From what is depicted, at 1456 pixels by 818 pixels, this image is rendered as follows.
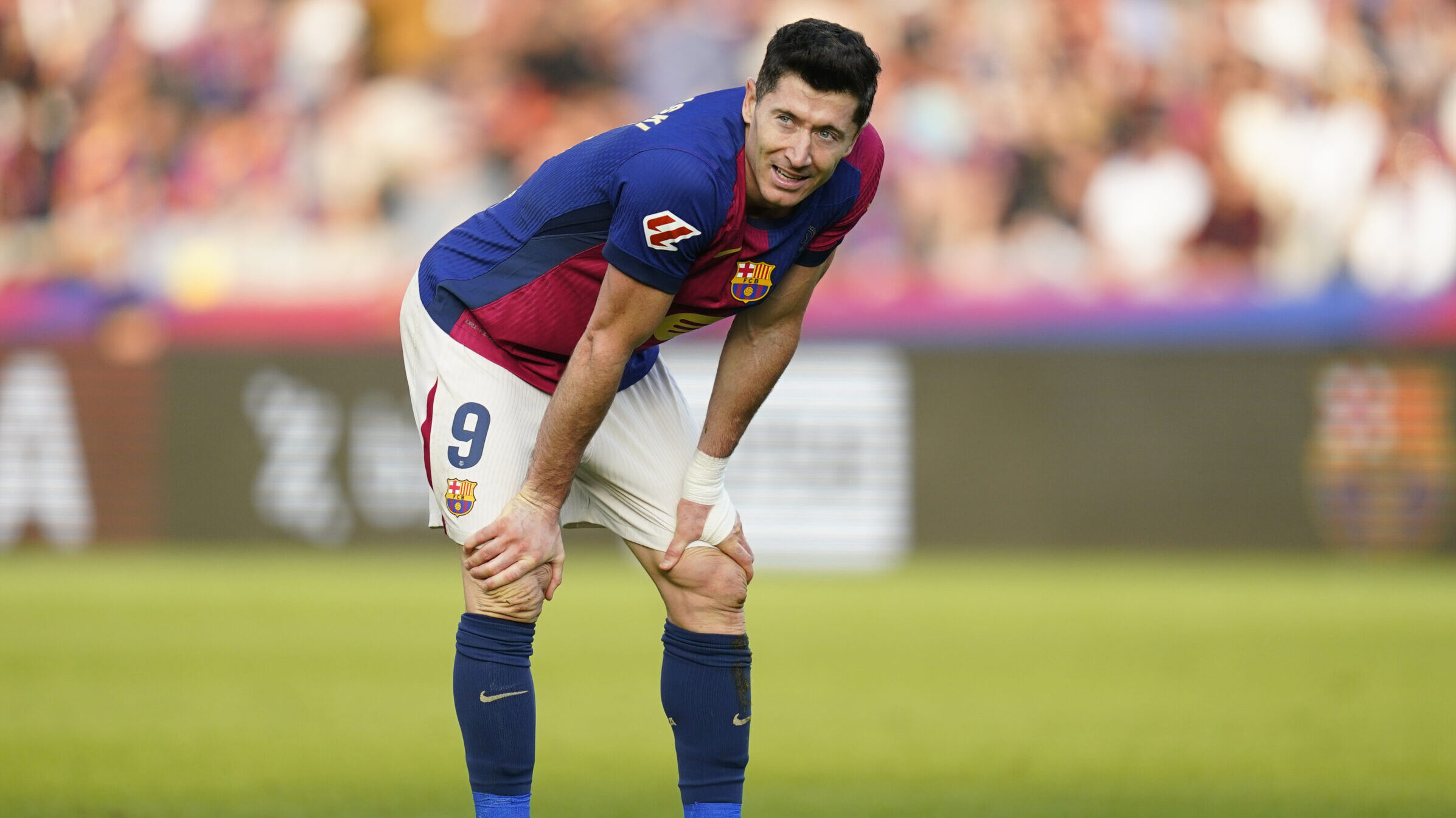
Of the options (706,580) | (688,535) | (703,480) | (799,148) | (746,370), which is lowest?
(706,580)

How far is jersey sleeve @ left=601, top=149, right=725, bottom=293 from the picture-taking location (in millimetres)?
3191

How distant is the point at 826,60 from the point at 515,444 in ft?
3.52

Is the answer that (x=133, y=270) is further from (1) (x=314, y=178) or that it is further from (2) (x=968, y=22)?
(2) (x=968, y=22)

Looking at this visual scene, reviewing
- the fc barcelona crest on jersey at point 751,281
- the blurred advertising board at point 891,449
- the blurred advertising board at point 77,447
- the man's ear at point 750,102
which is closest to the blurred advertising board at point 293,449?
the blurred advertising board at point 891,449

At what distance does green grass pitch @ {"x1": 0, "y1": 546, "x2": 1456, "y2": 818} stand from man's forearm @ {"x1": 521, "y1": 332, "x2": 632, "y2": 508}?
117 cm

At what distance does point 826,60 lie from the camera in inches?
124

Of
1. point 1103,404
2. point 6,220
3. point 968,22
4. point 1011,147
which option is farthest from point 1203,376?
point 6,220

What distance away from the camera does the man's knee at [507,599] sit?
3482 millimetres

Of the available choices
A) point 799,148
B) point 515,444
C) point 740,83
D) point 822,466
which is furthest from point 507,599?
point 740,83

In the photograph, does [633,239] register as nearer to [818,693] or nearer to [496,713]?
[496,713]

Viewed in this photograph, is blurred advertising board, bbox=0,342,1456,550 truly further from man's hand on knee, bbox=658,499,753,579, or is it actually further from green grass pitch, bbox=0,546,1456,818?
man's hand on knee, bbox=658,499,753,579

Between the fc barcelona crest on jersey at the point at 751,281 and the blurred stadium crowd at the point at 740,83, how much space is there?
8.81m

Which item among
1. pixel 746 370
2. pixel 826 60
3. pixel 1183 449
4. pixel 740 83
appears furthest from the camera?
pixel 740 83

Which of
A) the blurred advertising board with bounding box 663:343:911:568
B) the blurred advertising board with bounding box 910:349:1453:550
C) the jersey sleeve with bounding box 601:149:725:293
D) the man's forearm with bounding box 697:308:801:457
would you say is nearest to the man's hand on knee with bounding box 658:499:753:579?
the man's forearm with bounding box 697:308:801:457
